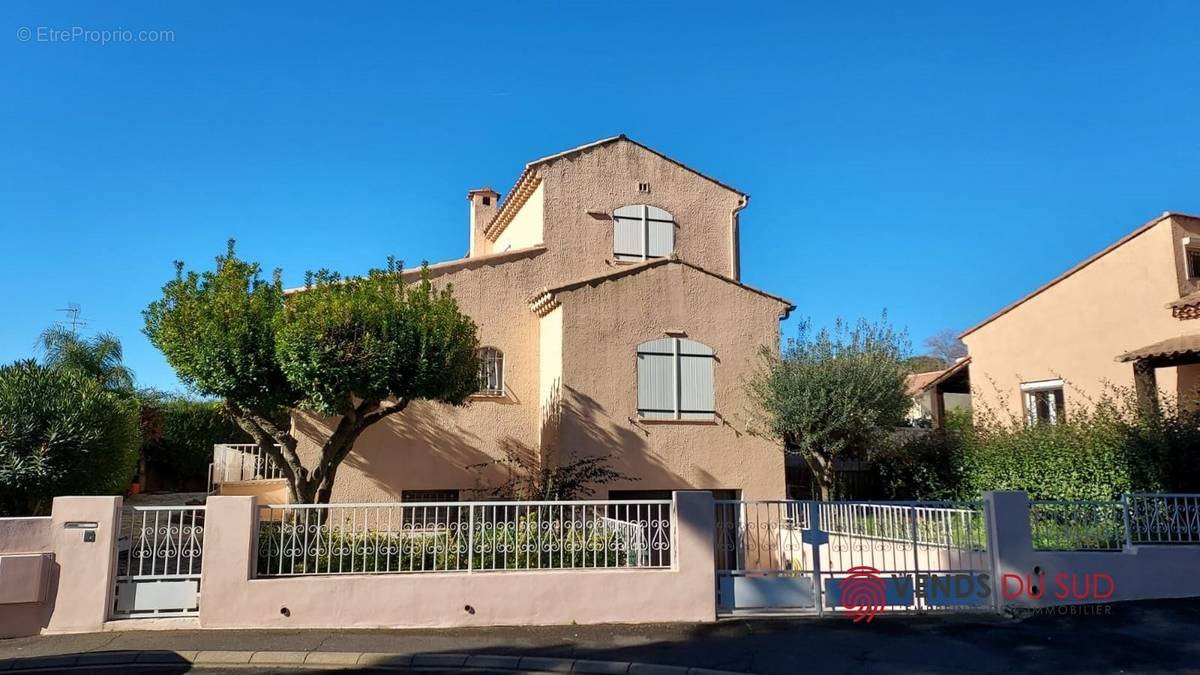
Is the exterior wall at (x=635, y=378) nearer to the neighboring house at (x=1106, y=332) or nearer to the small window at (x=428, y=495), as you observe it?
the small window at (x=428, y=495)

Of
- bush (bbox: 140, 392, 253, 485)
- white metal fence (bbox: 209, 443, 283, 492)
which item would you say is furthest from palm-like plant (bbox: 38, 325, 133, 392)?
white metal fence (bbox: 209, 443, 283, 492)

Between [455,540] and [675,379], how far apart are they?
6.44 m

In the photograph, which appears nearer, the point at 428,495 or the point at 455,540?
the point at 455,540

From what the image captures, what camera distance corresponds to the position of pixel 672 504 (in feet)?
30.2

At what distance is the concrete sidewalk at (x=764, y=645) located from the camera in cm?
757

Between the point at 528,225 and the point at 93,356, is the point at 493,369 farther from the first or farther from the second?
the point at 93,356

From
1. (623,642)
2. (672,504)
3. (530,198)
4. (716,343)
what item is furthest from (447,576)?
(530,198)

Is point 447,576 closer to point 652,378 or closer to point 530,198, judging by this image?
point 652,378

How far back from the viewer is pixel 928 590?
9523 millimetres

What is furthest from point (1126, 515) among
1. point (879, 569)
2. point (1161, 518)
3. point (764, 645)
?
point (764, 645)

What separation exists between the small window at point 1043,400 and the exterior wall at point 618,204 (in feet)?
23.1

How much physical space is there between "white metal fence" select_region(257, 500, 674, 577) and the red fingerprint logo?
7.06 feet

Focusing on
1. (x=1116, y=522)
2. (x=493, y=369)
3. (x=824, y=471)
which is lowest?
(x=1116, y=522)

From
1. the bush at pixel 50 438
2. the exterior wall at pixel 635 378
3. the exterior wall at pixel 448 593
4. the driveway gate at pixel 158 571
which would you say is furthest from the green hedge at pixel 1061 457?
the bush at pixel 50 438
